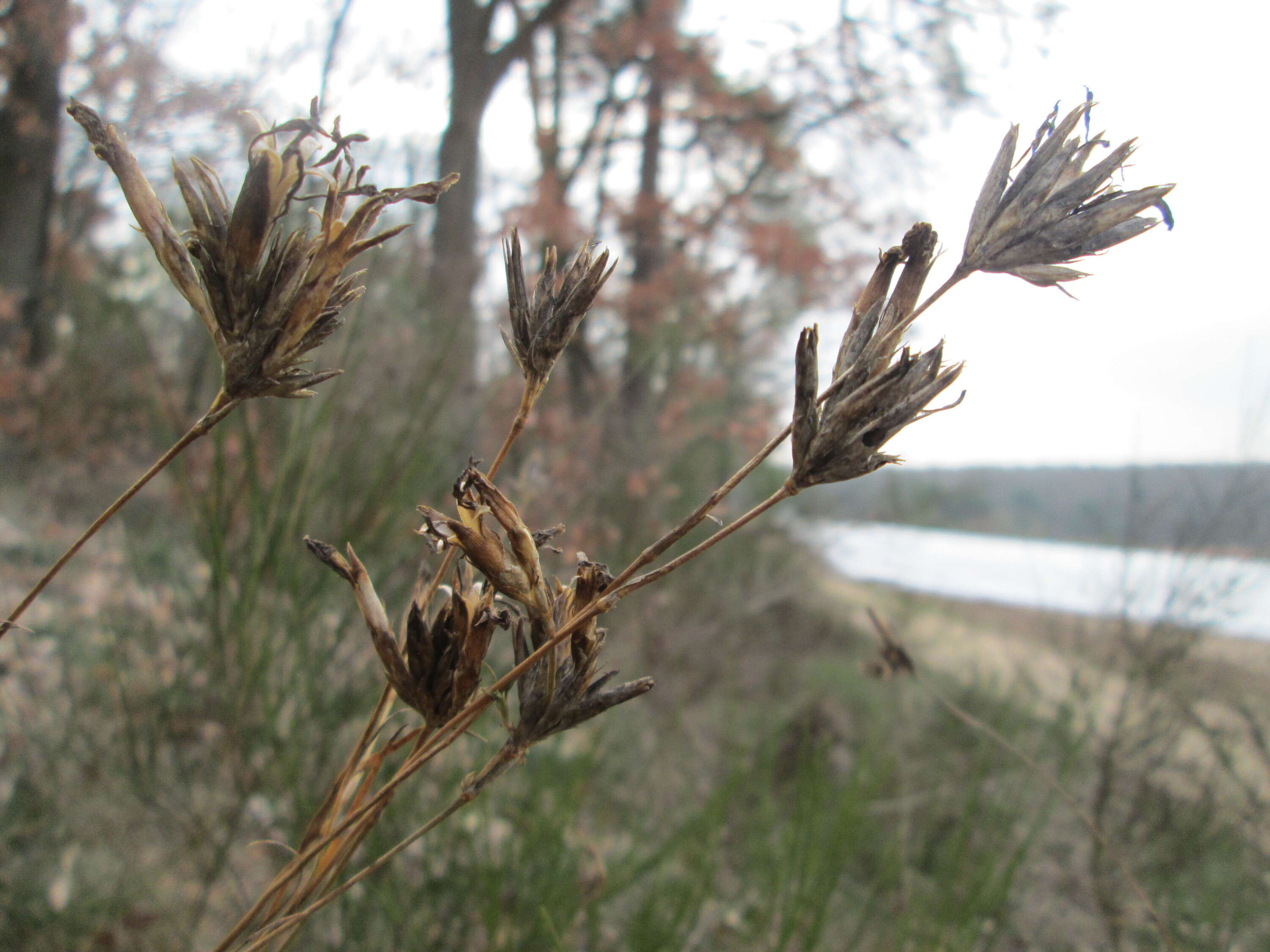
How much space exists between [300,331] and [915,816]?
447 cm

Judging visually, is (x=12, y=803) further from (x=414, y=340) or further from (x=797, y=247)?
(x=797, y=247)

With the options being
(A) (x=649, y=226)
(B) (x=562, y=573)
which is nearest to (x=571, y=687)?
(B) (x=562, y=573)

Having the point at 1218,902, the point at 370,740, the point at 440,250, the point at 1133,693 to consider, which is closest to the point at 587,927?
the point at 370,740

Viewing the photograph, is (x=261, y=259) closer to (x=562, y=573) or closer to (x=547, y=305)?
(x=547, y=305)

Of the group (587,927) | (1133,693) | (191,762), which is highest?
(191,762)

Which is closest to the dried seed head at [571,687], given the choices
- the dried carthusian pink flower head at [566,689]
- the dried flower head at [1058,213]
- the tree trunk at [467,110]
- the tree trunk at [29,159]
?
the dried carthusian pink flower head at [566,689]

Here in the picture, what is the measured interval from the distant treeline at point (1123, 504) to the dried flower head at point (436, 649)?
3.79ft

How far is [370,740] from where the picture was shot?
483mm

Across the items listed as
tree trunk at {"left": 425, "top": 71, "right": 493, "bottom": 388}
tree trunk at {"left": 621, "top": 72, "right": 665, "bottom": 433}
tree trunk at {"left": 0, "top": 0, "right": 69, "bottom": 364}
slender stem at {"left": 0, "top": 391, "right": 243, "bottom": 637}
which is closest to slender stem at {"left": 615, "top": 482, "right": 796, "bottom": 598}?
slender stem at {"left": 0, "top": 391, "right": 243, "bottom": 637}

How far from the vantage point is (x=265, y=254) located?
0.43 m

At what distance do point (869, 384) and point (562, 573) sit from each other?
8.76ft

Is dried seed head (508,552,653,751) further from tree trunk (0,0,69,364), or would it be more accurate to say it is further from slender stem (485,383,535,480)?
tree trunk (0,0,69,364)

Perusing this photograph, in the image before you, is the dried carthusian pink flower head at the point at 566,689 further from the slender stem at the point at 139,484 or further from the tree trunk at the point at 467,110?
the tree trunk at the point at 467,110

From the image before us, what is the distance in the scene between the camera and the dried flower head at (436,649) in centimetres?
44
